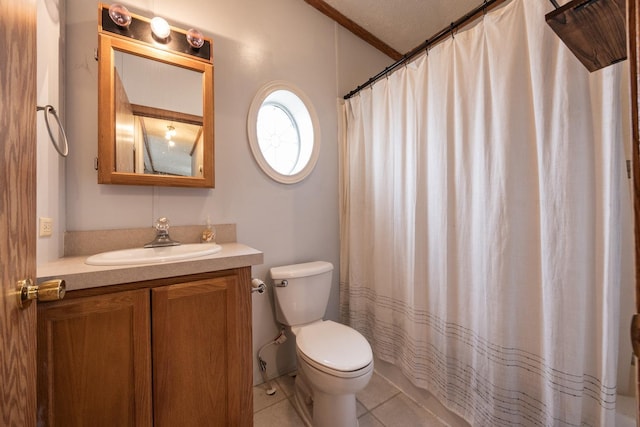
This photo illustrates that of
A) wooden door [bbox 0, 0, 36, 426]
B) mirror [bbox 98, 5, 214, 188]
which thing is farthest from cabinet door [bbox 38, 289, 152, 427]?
mirror [bbox 98, 5, 214, 188]

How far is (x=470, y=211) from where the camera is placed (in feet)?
3.96

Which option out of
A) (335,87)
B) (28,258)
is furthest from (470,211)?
(28,258)

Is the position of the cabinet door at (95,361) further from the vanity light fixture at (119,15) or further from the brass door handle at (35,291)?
the vanity light fixture at (119,15)

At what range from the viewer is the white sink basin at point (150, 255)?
3.16 feet

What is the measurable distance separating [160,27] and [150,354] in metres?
1.55

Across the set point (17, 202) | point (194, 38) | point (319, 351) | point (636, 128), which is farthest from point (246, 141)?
point (636, 128)

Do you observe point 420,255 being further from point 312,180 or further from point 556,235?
point 312,180

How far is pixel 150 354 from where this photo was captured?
949mm

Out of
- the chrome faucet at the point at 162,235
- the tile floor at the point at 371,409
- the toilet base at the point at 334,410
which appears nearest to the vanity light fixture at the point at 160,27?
the chrome faucet at the point at 162,235

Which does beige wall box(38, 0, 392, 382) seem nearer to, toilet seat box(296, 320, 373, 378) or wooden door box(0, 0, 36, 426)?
toilet seat box(296, 320, 373, 378)

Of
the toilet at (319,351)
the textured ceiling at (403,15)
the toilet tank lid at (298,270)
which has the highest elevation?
the textured ceiling at (403,15)

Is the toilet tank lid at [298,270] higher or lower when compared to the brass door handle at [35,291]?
lower

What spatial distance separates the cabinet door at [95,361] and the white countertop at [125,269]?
0.20 feet

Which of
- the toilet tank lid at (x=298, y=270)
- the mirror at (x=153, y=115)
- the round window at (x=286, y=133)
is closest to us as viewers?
the mirror at (x=153, y=115)
